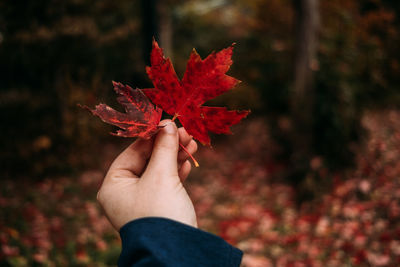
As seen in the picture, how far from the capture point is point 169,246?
2.81ft

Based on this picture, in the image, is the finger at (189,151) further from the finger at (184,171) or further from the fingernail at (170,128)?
the fingernail at (170,128)

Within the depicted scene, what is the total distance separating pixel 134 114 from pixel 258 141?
629cm

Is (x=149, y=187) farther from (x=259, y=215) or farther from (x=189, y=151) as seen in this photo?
(x=259, y=215)

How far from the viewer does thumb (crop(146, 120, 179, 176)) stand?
103 centimetres

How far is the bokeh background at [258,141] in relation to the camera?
360 centimetres

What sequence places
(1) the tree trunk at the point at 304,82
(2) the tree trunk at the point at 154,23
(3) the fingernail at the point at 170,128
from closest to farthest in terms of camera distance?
1. (3) the fingernail at the point at 170,128
2. (1) the tree trunk at the point at 304,82
3. (2) the tree trunk at the point at 154,23

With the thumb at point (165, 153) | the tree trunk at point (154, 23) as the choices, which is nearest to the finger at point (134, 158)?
the thumb at point (165, 153)

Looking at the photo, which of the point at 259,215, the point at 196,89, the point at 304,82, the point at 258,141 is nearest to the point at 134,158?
the point at 196,89

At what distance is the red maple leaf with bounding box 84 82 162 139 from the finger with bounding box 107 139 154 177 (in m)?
0.16

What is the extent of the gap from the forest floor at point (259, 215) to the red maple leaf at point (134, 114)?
98.5 inches

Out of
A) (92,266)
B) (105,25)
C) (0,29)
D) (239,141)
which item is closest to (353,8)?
(239,141)

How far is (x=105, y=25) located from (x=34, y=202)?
4.86 meters

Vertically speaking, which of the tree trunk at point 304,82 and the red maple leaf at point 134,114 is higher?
the tree trunk at point 304,82

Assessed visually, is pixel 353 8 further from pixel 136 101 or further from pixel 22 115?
pixel 22 115
